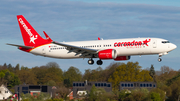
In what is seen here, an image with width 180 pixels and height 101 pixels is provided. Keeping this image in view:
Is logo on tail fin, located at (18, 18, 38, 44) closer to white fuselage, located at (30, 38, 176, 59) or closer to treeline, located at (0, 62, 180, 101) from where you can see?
white fuselage, located at (30, 38, 176, 59)

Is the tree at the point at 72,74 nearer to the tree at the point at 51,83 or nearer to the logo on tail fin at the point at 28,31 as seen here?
the tree at the point at 51,83

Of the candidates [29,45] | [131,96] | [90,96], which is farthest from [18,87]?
[29,45]

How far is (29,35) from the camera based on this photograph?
219ft

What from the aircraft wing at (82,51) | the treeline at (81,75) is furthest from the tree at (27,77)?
Result: the aircraft wing at (82,51)

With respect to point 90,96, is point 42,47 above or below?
above

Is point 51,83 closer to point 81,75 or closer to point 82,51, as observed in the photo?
point 81,75

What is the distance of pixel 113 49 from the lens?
56.9 metres

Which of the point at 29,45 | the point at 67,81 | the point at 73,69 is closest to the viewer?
the point at 29,45

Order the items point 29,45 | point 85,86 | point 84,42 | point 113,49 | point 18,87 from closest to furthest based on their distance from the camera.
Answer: point 113,49
point 84,42
point 29,45
point 85,86
point 18,87

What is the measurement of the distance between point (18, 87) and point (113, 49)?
275 feet

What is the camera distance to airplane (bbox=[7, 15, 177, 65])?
5572 centimetres

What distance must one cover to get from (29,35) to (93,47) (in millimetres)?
16114

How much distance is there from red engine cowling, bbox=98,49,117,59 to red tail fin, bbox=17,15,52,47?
46.0 feet

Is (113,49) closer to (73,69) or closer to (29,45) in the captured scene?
(29,45)
